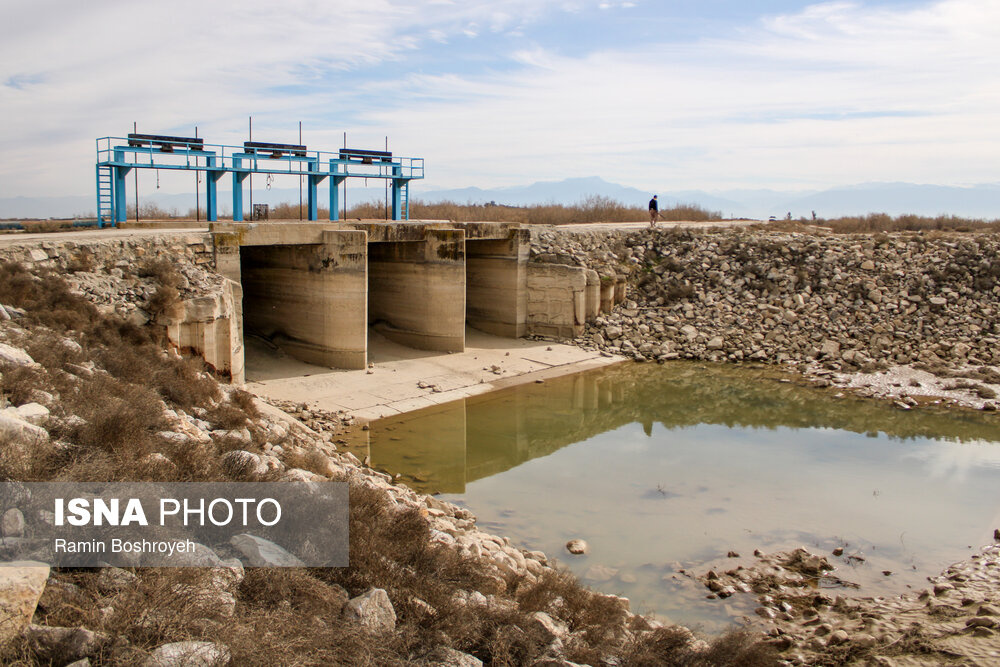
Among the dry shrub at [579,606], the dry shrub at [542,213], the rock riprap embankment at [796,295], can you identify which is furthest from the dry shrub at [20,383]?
the dry shrub at [542,213]

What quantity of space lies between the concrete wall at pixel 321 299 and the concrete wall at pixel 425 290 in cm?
282

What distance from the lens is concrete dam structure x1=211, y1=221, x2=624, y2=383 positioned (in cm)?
1764

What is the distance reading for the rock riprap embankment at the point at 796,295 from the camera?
67.7 ft

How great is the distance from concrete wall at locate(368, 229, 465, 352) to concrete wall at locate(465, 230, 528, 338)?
2530mm

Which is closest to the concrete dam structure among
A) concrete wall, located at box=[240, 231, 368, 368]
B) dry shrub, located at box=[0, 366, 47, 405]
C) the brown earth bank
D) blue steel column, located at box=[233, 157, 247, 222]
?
concrete wall, located at box=[240, 231, 368, 368]

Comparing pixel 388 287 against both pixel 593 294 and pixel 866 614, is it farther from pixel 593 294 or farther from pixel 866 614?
pixel 866 614

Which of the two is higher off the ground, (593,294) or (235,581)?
(593,294)

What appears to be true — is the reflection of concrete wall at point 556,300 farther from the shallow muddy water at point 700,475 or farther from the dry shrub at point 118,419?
the dry shrub at point 118,419

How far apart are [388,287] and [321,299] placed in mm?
3544

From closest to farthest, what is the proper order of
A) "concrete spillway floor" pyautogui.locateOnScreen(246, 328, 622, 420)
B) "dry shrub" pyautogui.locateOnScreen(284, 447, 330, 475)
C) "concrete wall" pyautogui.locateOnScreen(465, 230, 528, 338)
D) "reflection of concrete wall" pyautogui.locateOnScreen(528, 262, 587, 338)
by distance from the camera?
"dry shrub" pyautogui.locateOnScreen(284, 447, 330, 475)
"concrete spillway floor" pyautogui.locateOnScreen(246, 328, 622, 420)
"reflection of concrete wall" pyautogui.locateOnScreen(528, 262, 587, 338)
"concrete wall" pyautogui.locateOnScreen(465, 230, 528, 338)

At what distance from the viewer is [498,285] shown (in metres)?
23.3

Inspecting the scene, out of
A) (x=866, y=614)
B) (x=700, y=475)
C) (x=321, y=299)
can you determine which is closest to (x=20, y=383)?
(x=866, y=614)

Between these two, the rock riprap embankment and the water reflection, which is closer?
the water reflection

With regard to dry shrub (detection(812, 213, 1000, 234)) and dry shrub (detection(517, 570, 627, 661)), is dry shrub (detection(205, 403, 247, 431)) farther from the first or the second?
dry shrub (detection(812, 213, 1000, 234))
